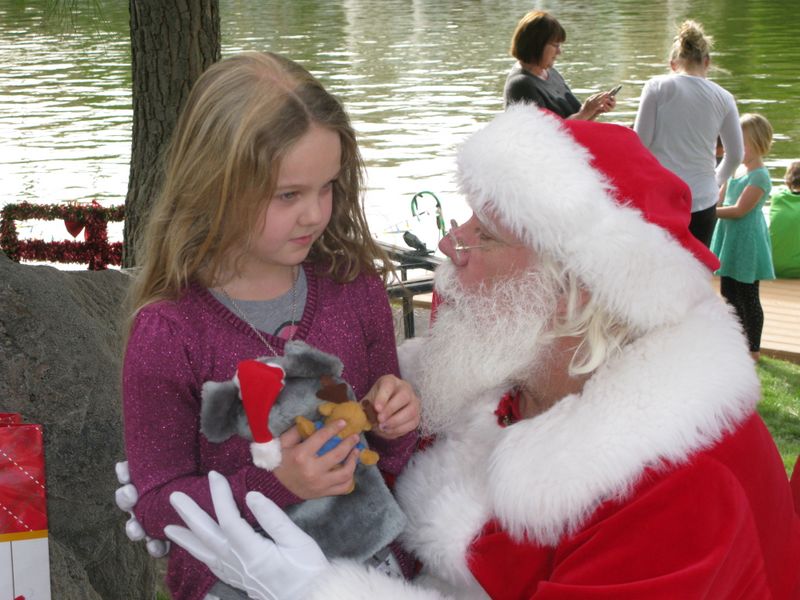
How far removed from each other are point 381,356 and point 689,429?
0.64 m

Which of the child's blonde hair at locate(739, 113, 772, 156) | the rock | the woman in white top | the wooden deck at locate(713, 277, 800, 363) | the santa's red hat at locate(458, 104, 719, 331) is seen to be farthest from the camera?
the child's blonde hair at locate(739, 113, 772, 156)

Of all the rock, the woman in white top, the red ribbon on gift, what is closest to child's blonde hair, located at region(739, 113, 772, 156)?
the woman in white top

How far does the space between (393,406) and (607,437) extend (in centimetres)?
38

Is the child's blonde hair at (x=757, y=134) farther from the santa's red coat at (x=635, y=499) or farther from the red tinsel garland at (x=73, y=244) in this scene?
the santa's red coat at (x=635, y=499)

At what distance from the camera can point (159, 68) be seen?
4445 mm

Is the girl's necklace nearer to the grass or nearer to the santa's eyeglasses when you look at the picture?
the santa's eyeglasses

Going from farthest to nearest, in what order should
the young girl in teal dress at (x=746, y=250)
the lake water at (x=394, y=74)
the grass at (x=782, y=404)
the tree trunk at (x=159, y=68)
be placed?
the lake water at (x=394, y=74)
the young girl in teal dress at (x=746, y=250)
the grass at (x=782, y=404)
the tree trunk at (x=159, y=68)

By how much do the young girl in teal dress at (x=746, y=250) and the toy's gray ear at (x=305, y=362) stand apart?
4179 mm

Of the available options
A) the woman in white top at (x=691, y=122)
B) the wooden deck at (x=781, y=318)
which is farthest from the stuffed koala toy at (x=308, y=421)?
the wooden deck at (x=781, y=318)

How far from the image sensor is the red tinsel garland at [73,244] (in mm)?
5754

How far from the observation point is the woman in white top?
17.3 feet

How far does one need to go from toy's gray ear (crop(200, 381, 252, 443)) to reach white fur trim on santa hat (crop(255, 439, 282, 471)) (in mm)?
62

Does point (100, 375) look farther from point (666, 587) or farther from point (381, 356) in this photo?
point (666, 587)

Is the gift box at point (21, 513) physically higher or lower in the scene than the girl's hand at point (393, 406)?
lower
